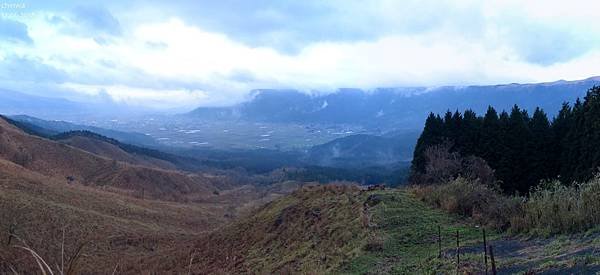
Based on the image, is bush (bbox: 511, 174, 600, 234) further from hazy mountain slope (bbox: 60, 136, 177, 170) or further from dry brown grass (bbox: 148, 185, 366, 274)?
hazy mountain slope (bbox: 60, 136, 177, 170)

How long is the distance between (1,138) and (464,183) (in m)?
82.1

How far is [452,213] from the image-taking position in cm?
1573

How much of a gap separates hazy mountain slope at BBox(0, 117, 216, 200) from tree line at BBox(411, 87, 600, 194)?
56.9m

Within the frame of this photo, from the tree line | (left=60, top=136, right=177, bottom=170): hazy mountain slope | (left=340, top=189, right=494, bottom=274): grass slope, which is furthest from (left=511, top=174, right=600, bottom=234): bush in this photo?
(left=60, top=136, right=177, bottom=170): hazy mountain slope

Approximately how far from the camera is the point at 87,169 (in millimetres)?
86812

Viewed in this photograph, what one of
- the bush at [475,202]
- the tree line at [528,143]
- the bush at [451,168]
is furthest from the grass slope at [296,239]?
the tree line at [528,143]

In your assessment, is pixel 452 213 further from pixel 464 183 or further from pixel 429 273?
pixel 429 273

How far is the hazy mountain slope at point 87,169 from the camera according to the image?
76.6 metres

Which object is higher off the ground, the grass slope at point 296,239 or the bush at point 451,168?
the bush at point 451,168

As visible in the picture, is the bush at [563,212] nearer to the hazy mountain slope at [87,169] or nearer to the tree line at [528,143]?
the tree line at [528,143]

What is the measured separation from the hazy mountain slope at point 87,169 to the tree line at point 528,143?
187 ft

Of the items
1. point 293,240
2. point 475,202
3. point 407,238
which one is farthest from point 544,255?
point 293,240

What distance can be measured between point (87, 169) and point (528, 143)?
253 feet

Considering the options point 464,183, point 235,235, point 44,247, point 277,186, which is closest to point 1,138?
point 277,186
